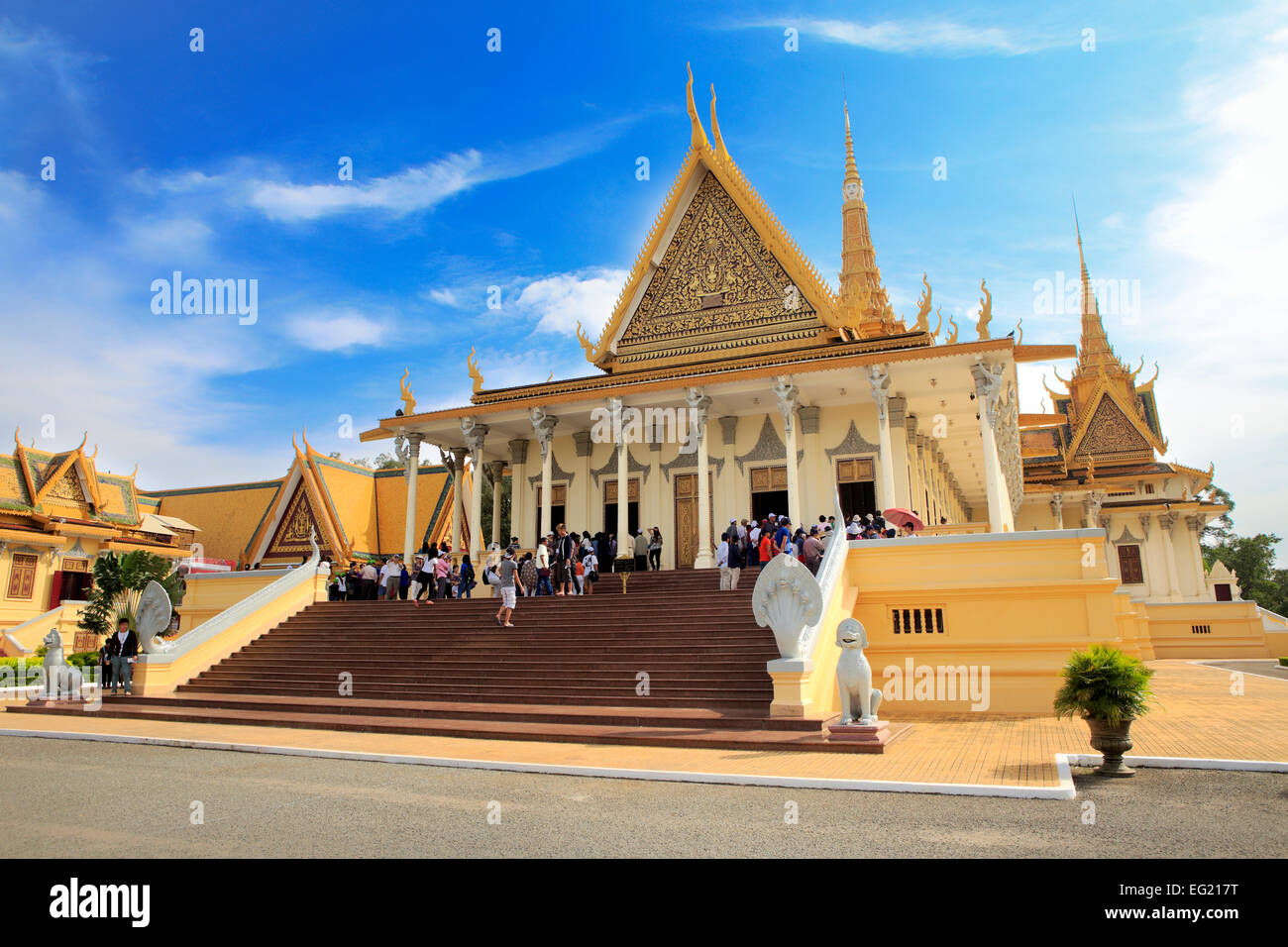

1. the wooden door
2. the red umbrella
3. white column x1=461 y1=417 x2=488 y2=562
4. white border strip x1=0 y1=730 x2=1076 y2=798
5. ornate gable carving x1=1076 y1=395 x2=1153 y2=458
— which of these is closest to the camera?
white border strip x1=0 y1=730 x2=1076 y2=798

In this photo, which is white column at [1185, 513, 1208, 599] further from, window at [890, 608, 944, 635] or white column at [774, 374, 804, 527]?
window at [890, 608, 944, 635]

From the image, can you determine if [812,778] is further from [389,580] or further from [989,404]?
[389,580]

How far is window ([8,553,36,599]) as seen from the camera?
88.4 feet

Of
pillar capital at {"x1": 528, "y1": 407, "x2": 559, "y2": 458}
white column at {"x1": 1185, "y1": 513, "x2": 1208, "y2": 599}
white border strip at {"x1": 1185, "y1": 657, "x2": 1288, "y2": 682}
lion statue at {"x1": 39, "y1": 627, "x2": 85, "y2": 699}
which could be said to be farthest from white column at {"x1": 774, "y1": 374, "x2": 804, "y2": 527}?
white column at {"x1": 1185, "y1": 513, "x2": 1208, "y2": 599}

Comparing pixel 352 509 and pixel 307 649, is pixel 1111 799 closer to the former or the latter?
pixel 307 649

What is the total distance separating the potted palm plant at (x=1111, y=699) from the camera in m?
6.93

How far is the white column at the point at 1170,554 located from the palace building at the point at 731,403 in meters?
11.5

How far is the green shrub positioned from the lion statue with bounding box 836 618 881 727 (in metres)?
1.83

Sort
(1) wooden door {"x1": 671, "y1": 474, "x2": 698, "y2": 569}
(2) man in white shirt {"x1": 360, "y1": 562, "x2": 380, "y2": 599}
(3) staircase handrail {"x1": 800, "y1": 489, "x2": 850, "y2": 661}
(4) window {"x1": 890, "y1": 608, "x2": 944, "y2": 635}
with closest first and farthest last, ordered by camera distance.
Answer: (3) staircase handrail {"x1": 800, "y1": 489, "x2": 850, "y2": 661}
(4) window {"x1": 890, "y1": 608, "x2": 944, "y2": 635}
(2) man in white shirt {"x1": 360, "y1": 562, "x2": 380, "y2": 599}
(1) wooden door {"x1": 671, "y1": 474, "x2": 698, "y2": 569}

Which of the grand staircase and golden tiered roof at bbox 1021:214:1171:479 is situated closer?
the grand staircase

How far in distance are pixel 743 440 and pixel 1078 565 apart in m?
9.52

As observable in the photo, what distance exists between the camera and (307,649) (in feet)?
48.8

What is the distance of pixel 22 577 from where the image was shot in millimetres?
27297
